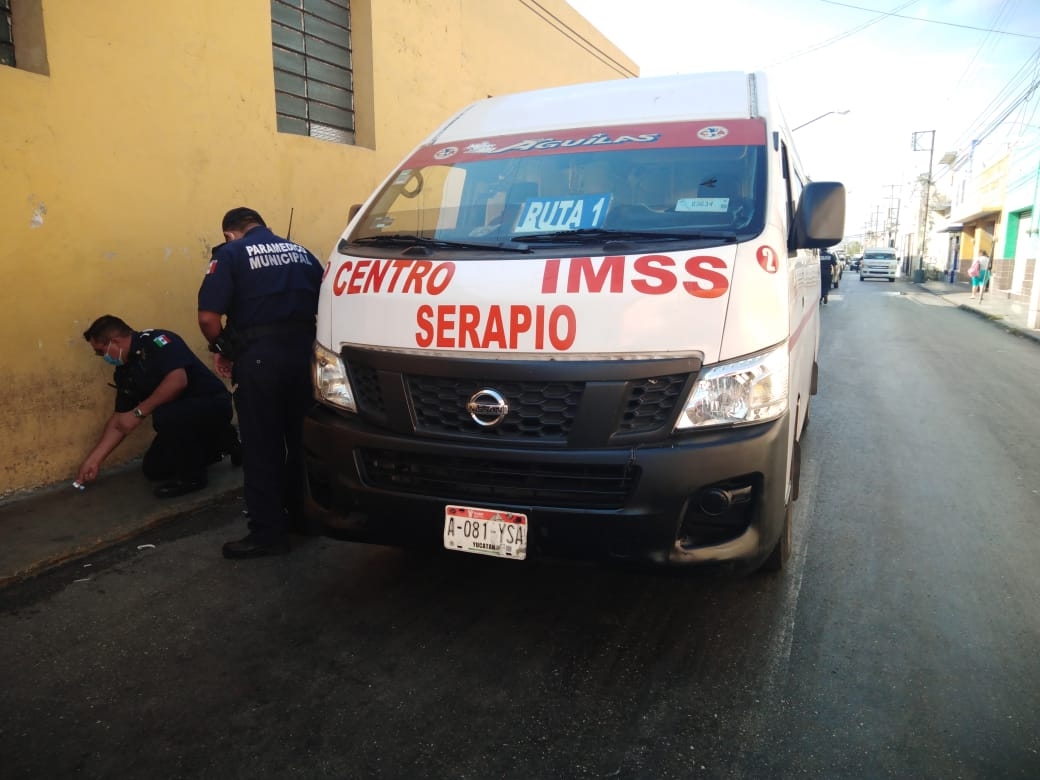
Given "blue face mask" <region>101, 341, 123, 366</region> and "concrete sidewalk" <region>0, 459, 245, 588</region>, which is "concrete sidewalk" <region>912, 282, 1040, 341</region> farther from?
"blue face mask" <region>101, 341, 123, 366</region>

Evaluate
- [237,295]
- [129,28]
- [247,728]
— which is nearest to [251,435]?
[237,295]

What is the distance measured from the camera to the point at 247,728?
2.46m

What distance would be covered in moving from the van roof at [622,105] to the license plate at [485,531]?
1973mm

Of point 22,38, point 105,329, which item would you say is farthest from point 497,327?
point 22,38

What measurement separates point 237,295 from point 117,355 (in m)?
1.45

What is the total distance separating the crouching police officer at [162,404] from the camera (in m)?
4.65

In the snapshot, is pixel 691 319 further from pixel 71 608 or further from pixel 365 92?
pixel 365 92

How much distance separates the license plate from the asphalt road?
28 cm

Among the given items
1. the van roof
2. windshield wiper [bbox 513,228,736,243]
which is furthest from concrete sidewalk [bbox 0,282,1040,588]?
windshield wiper [bbox 513,228,736,243]

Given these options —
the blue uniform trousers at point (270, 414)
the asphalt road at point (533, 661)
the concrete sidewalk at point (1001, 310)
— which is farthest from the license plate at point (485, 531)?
the concrete sidewalk at point (1001, 310)

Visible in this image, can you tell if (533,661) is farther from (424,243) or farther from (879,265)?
(879,265)

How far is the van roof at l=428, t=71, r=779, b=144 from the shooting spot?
11.6 ft

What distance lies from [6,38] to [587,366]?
443cm

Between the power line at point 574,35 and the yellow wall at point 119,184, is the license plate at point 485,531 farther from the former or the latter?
the power line at point 574,35
